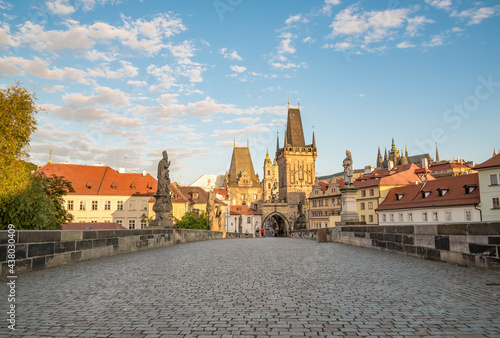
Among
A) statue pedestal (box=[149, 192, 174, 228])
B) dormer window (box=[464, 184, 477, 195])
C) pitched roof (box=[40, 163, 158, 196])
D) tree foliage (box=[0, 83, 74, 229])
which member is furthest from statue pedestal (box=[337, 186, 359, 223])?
pitched roof (box=[40, 163, 158, 196])

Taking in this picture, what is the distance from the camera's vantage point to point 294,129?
11094cm

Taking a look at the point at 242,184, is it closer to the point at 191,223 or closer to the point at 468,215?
the point at 191,223

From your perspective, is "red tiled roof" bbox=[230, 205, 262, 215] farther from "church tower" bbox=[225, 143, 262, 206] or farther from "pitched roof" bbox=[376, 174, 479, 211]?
"pitched roof" bbox=[376, 174, 479, 211]

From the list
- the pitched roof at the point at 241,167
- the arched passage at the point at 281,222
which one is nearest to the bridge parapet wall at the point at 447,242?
the arched passage at the point at 281,222

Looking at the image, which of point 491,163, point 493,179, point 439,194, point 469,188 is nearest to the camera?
point 493,179

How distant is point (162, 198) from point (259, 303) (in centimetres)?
1227

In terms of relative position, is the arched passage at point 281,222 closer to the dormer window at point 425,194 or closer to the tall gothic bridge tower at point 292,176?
the tall gothic bridge tower at point 292,176

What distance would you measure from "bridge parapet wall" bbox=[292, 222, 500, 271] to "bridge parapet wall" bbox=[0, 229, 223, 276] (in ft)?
26.5

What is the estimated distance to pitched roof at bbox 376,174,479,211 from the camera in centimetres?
4419

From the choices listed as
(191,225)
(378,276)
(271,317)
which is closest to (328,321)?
(271,317)

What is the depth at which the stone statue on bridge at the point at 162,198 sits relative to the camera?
16.4 m

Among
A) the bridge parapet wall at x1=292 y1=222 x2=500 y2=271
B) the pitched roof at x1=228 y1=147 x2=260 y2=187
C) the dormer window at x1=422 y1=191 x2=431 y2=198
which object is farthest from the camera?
the pitched roof at x1=228 y1=147 x2=260 y2=187

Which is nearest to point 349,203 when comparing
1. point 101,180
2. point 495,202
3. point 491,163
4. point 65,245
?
point 65,245

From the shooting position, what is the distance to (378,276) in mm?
6871
